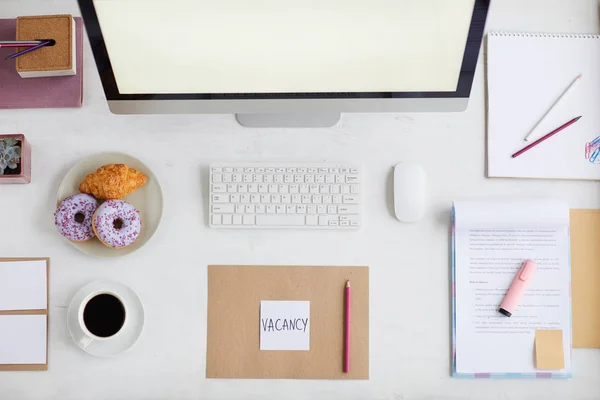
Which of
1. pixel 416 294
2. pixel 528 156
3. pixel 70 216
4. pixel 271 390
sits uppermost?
pixel 528 156

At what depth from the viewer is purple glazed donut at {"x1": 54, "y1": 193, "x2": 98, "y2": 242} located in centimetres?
94

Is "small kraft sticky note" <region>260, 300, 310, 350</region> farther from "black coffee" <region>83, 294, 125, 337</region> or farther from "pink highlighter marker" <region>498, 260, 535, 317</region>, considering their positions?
"pink highlighter marker" <region>498, 260, 535, 317</region>

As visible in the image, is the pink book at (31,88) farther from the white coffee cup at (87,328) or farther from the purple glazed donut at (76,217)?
the white coffee cup at (87,328)

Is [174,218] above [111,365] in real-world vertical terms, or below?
above

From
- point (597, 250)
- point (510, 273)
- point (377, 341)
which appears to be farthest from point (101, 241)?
point (597, 250)

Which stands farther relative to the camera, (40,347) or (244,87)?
(40,347)

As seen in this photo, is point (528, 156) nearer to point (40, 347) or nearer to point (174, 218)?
point (174, 218)

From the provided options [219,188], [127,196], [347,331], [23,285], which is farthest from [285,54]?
[23,285]

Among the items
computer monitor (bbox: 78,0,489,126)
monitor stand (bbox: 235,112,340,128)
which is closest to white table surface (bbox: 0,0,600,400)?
monitor stand (bbox: 235,112,340,128)

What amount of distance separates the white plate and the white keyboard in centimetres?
11

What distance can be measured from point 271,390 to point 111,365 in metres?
0.31

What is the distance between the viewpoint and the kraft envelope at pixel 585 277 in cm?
100

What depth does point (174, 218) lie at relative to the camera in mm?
1017

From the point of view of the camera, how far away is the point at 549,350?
0.98 meters
